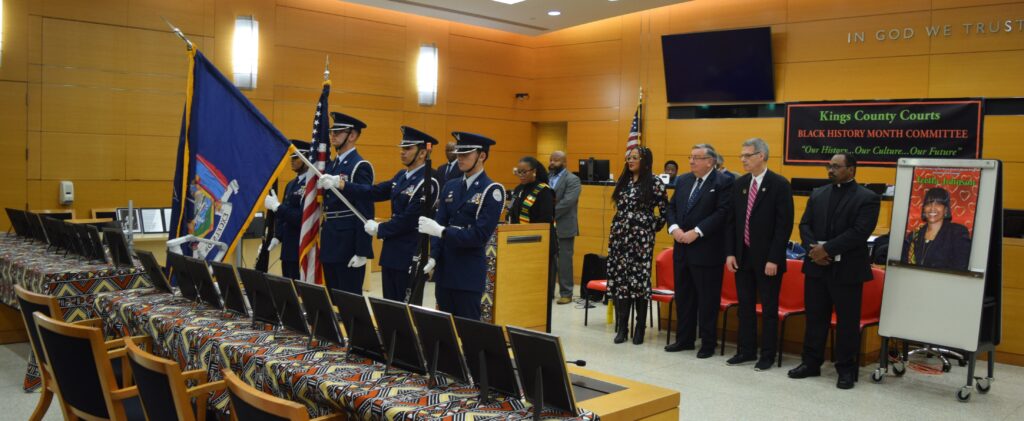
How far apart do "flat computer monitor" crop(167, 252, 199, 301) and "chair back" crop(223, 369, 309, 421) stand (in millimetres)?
1807

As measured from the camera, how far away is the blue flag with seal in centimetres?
420

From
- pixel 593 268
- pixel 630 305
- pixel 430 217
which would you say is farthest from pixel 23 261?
pixel 593 268

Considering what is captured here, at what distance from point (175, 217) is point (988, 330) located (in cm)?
501

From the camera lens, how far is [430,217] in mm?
4668

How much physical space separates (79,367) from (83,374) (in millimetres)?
41

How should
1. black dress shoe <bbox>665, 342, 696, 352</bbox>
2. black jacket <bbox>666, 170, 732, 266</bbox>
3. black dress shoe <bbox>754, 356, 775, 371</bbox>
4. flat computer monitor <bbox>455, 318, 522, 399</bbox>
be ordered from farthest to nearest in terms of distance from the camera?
black dress shoe <bbox>665, 342, 696, 352</bbox> → black jacket <bbox>666, 170, 732, 266</bbox> → black dress shoe <bbox>754, 356, 775, 371</bbox> → flat computer monitor <bbox>455, 318, 522, 399</bbox>

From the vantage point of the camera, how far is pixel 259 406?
6.47 ft

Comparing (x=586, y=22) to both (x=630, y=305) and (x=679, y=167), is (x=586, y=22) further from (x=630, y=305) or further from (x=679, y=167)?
(x=630, y=305)

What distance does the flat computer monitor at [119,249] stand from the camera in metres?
4.73

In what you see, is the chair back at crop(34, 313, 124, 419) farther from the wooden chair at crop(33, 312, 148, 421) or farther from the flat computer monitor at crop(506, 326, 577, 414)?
the flat computer monitor at crop(506, 326, 577, 414)

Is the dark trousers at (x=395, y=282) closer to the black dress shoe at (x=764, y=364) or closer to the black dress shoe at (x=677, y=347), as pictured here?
the black dress shoe at (x=677, y=347)

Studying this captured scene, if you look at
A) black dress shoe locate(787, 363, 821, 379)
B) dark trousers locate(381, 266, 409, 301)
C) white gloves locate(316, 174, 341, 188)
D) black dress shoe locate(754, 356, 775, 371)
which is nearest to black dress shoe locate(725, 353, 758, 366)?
black dress shoe locate(754, 356, 775, 371)

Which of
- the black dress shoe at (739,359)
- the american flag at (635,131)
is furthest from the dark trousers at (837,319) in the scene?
the american flag at (635,131)

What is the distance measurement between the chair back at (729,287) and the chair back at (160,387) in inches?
188
